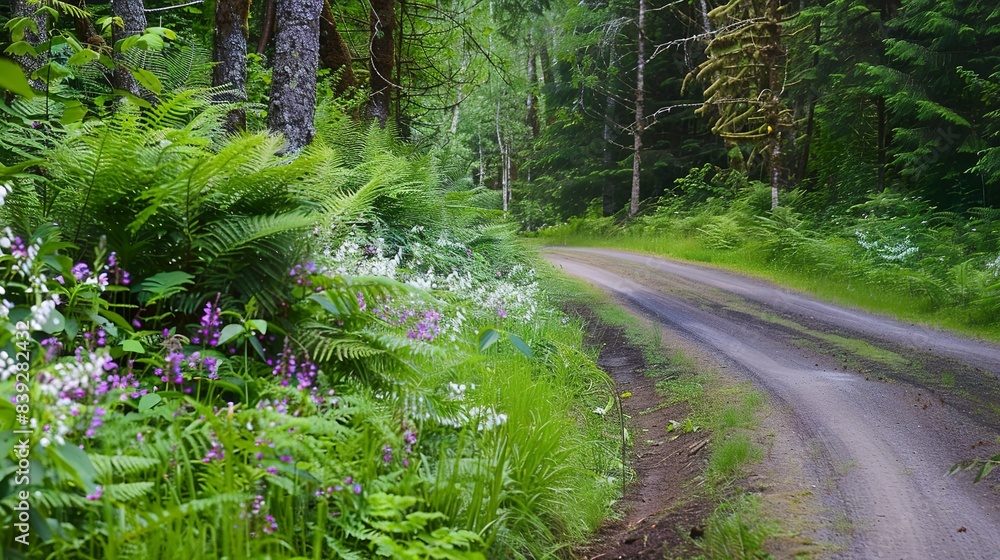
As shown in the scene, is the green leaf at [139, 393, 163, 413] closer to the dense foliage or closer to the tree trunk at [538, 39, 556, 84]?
the dense foliage

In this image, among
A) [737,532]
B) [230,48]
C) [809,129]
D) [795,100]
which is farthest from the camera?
[809,129]

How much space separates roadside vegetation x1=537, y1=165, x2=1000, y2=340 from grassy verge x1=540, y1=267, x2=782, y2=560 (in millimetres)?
3523

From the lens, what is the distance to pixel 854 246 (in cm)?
1197

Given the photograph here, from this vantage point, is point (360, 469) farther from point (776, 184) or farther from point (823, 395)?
point (776, 184)

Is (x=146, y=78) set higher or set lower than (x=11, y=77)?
higher

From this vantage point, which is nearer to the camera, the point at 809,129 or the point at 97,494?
the point at 97,494

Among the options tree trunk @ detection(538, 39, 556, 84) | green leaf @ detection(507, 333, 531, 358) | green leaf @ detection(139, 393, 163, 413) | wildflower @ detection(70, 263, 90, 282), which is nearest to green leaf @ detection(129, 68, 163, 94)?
wildflower @ detection(70, 263, 90, 282)

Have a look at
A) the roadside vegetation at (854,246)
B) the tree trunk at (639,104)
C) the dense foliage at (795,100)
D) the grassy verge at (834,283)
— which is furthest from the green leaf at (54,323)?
the tree trunk at (639,104)

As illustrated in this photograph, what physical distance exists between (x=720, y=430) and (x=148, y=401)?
3425 millimetres

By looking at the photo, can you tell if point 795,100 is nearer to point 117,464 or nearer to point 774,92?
point 774,92

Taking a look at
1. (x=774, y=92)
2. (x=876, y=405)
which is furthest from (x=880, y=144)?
(x=876, y=405)

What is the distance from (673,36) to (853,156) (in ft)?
34.6

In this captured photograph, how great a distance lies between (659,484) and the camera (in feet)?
12.7

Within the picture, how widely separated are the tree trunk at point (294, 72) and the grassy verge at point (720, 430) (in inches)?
165
